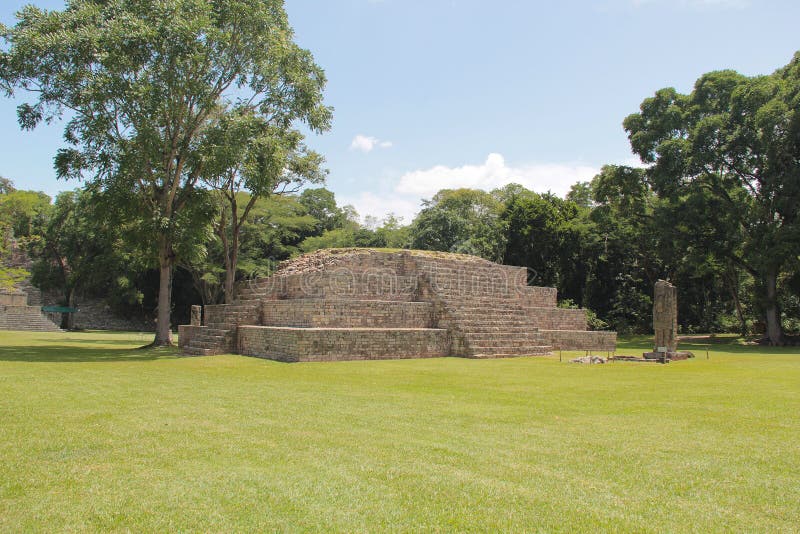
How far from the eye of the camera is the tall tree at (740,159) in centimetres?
2158

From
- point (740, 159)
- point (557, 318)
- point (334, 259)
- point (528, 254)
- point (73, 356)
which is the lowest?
point (73, 356)

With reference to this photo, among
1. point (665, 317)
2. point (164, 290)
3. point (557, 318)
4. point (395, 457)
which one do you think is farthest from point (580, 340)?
point (395, 457)

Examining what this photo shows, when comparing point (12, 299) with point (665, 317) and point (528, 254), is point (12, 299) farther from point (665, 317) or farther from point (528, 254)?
point (665, 317)

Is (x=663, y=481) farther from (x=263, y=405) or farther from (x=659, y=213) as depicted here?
(x=659, y=213)

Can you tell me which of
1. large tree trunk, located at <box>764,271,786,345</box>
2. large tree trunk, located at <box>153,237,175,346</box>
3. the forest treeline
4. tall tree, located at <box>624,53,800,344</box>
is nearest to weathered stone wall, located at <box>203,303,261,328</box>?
large tree trunk, located at <box>153,237,175,346</box>

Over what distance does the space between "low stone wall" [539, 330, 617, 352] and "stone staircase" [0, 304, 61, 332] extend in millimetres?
27481

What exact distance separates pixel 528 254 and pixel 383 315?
18.5m

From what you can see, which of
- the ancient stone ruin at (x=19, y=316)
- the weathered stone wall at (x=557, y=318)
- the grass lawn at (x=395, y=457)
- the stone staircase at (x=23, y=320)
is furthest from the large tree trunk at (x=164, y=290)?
the ancient stone ruin at (x=19, y=316)

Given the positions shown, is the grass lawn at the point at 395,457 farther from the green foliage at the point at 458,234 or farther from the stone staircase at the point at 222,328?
the green foliage at the point at 458,234

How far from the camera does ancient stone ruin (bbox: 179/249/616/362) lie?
14.5 metres

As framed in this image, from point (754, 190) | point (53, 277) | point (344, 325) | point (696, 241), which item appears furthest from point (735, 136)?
point (53, 277)

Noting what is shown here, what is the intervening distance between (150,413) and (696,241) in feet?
77.1

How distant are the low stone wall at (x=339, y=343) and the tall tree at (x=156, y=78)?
4732 millimetres

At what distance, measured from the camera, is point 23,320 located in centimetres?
3117
